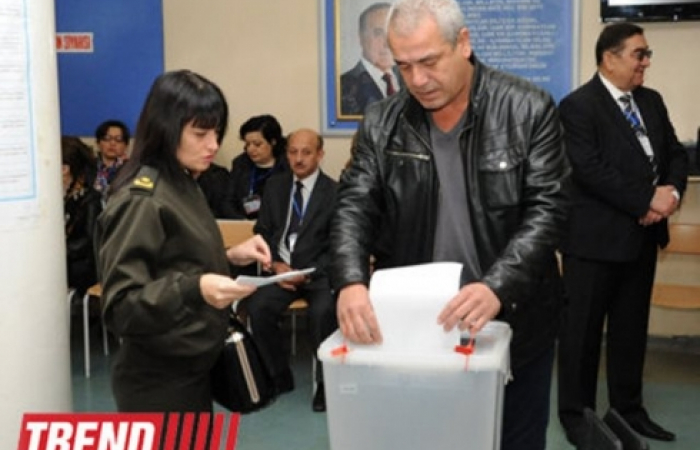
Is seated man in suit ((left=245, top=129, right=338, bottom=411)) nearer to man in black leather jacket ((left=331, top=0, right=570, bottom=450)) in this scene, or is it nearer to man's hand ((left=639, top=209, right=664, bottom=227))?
man's hand ((left=639, top=209, right=664, bottom=227))

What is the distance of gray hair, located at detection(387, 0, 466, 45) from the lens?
6.35ft

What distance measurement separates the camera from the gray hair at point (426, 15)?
6.35ft

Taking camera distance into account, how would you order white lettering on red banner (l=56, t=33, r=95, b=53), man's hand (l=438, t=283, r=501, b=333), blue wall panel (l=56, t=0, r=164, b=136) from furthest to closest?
white lettering on red banner (l=56, t=33, r=95, b=53) < blue wall panel (l=56, t=0, r=164, b=136) < man's hand (l=438, t=283, r=501, b=333)

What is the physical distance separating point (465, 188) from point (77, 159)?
4.02 meters

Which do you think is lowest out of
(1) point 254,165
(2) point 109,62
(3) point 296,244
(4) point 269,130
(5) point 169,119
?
(3) point 296,244

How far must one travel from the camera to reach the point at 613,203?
3.87 meters

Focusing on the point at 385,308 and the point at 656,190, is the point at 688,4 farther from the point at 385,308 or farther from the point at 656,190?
the point at 385,308

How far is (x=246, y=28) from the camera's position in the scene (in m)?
6.21

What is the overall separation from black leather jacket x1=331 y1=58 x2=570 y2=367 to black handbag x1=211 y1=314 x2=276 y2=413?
16.8 inches

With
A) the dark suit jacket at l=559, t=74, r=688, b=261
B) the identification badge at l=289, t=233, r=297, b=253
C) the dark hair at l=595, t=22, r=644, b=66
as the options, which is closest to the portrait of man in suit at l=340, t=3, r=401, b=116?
the identification badge at l=289, t=233, r=297, b=253

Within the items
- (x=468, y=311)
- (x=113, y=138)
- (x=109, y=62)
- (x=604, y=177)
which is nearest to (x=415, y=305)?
(x=468, y=311)

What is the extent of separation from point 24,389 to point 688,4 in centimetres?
412

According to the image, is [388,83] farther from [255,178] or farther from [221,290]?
[221,290]

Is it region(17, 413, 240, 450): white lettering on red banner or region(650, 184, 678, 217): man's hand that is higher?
region(650, 184, 678, 217): man's hand
